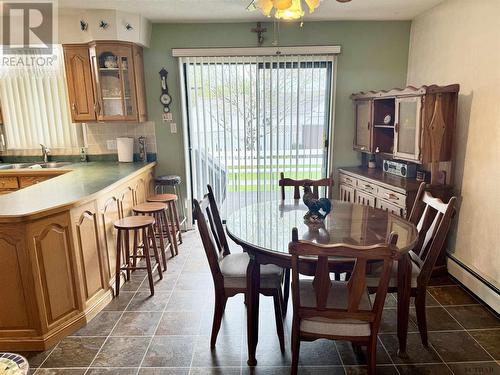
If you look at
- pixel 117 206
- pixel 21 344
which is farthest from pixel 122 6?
pixel 21 344

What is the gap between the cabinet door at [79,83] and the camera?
3.79 meters

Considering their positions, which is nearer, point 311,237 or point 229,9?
point 311,237

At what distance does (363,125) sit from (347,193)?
32.6 inches

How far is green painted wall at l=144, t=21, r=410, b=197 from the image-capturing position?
13.2 ft

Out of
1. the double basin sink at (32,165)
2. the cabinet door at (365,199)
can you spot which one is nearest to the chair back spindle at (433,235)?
the cabinet door at (365,199)

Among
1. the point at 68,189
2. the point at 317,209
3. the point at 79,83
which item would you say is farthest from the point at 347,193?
the point at 79,83

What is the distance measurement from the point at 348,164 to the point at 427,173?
4.11 ft

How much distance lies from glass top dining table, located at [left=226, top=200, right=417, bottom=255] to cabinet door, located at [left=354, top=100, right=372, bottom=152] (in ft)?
4.67

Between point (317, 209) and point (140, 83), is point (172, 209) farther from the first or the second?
point (317, 209)

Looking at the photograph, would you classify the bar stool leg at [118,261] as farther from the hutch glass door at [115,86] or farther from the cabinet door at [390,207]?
the cabinet door at [390,207]

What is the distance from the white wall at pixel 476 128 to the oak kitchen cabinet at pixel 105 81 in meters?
3.26

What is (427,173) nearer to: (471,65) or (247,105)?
(471,65)

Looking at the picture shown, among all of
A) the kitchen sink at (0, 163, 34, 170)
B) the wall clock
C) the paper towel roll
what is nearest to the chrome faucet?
the kitchen sink at (0, 163, 34, 170)

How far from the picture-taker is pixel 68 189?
2.72 metres
